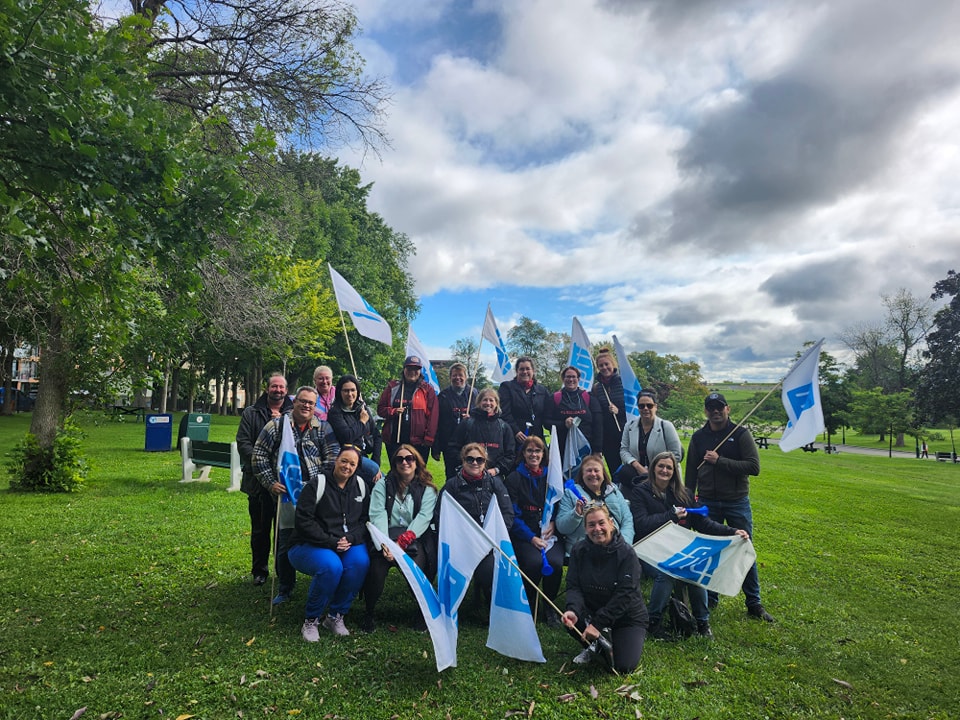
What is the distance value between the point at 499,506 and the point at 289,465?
84.8 inches

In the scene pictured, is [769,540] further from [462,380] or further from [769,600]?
[462,380]

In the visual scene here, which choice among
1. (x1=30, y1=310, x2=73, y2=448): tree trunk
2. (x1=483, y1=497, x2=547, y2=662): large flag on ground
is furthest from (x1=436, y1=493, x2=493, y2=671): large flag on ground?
Answer: (x1=30, y1=310, x2=73, y2=448): tree trunk

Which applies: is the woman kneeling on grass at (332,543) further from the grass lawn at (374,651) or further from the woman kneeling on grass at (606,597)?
the woman kneeling on grass at (606,597)

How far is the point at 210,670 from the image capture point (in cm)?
433

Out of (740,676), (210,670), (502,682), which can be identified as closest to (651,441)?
(740,676)

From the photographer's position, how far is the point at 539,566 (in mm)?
5617

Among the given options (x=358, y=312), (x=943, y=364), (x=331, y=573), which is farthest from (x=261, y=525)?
(x=943, y=364)

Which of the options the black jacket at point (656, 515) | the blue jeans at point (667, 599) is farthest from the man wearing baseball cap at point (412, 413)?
the blue jeans at point (667, 599)

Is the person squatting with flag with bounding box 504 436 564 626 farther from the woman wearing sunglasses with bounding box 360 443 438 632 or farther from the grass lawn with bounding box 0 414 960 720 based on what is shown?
the woman wearing sunglasses with bounding box 360 443 438 632

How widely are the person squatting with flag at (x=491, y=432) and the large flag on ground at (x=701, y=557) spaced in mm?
1966

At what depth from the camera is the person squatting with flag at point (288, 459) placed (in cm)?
551

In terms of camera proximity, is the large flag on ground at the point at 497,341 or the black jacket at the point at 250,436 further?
the large flag on ground at the point at 497,341

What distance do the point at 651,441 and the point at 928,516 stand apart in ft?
32.7

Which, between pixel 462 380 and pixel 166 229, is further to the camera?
pixel 462 380
